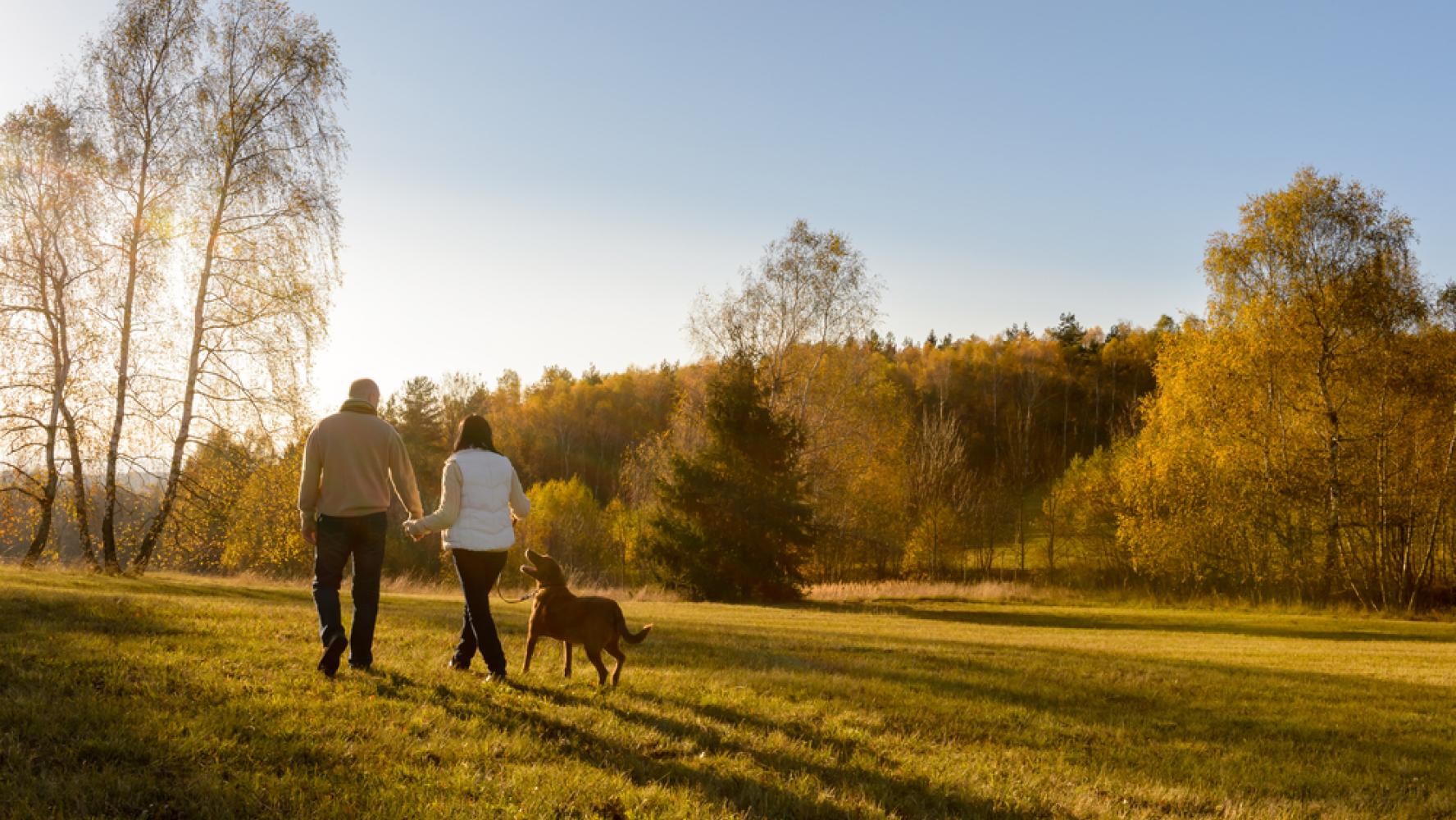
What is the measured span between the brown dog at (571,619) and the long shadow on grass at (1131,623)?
55.5 feet

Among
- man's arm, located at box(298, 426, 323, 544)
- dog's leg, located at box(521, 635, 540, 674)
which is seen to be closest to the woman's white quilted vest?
dog's leg, located at box(521, 635, 540, 674)

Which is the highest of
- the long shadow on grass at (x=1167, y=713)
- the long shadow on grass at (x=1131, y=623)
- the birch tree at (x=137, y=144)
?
the birch tree at (x=137, y=144)

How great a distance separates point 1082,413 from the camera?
93625 millimetres

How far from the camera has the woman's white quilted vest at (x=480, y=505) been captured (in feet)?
22.1

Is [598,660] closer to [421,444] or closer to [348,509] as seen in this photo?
[348,509]

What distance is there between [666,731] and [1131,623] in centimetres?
2218

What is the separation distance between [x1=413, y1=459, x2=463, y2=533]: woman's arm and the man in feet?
0.72

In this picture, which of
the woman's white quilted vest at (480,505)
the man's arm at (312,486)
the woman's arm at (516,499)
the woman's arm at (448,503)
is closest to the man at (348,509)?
the man's arm at (312,486)

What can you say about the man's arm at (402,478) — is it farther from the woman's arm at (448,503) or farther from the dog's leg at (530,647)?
the dog's leg at (530,647)

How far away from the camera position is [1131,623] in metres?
23.9

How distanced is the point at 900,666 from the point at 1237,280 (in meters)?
28.0

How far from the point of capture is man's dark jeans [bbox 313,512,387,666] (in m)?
6.50

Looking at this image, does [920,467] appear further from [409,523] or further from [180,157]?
[409,523]

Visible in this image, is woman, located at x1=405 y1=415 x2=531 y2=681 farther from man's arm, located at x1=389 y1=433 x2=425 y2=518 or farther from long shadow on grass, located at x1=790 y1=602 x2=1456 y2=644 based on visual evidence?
long shadow on grass, located at x1=790 y1=602 x2=1456 y2=644
